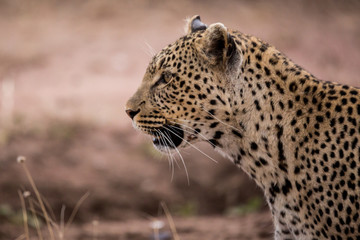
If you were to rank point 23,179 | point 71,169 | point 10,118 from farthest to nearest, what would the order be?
point 10,118
point 71,169
point 23,179

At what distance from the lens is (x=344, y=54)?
15.1 meters

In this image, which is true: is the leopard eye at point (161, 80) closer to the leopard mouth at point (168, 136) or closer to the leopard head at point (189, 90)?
the leopard head at point (189, 90)

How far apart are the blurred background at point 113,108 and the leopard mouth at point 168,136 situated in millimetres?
979

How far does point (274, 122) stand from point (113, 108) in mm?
8481

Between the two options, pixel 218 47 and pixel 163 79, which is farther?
pixel 163 79

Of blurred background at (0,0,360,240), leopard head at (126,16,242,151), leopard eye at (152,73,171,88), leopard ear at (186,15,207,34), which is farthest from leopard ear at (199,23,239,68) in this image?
blurred background at (0,0,360,240)

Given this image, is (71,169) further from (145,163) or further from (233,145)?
(233,145)

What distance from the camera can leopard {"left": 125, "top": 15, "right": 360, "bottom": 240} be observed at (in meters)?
4.62

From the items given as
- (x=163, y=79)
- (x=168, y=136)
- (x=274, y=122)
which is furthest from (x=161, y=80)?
(x=274, y=122)

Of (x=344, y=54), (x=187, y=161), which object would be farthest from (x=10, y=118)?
(x=344, y=54)

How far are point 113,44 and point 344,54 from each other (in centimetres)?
607

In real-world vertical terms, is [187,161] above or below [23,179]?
above

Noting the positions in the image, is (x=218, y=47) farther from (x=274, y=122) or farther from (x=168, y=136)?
(x=168, y=136)

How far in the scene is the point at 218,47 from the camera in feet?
16.0
